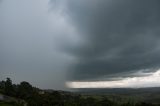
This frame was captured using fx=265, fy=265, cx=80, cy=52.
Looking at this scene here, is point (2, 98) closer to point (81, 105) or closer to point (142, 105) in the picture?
point (81, 105)

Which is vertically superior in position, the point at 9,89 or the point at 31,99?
the point at 9,89

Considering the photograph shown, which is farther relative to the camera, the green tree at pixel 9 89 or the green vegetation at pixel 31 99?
the green tree at pixel 9 89

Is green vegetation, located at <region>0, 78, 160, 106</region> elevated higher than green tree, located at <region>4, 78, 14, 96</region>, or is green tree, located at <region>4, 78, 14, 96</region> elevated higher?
green tree, located at <region>4, 78, 14, 96</region>

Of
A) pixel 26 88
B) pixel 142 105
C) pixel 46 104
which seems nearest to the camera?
pixel 46 104

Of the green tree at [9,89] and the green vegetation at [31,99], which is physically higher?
the green tree at [9,89]

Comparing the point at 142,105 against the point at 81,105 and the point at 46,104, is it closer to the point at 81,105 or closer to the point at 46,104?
the point at 81,105

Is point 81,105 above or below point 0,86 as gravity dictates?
below

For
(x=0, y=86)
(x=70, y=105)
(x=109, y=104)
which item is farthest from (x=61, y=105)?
(x=0, y=86)

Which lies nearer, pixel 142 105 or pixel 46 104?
pixel 46 104

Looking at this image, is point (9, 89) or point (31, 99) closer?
point (31, 99)

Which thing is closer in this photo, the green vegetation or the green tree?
the green vegetation

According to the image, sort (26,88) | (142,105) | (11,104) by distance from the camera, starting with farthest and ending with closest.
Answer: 1. (26,88)
2. (142,105)
3. (11,104)
